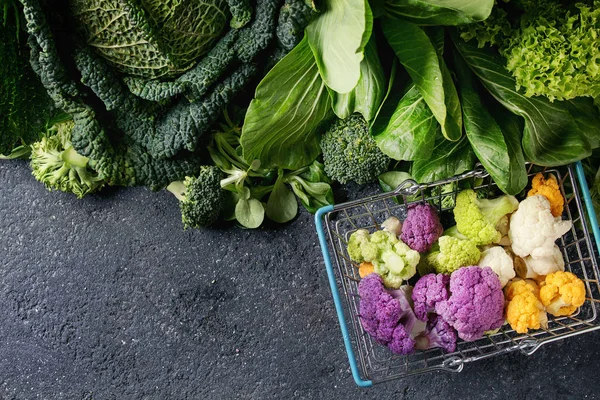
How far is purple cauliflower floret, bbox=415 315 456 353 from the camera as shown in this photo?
132 cm

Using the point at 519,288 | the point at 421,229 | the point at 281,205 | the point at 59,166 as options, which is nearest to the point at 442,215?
the point at 421,229

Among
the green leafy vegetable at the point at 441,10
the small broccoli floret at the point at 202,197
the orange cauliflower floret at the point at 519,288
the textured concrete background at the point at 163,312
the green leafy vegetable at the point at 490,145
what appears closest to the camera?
the green leafy vegetable at the point at 441,10

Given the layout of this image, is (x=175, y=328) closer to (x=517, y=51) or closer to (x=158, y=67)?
(x=158, y=67)

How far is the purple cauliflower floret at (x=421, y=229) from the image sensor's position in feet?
4.44

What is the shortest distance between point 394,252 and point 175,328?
2.02 feet

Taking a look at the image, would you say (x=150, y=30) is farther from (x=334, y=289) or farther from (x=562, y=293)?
(x=562, y=293)

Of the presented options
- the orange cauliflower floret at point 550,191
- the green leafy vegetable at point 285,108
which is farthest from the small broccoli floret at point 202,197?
the orange cauliflower floret at point 550,191

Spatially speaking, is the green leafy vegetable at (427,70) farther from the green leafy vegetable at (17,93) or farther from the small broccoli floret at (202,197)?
the green leafy vegetable at (17,93)

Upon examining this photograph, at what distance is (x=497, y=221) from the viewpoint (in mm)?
1354

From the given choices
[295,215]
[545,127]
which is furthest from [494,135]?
[295,215]

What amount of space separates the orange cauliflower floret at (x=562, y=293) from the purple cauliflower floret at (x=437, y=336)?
20 cm

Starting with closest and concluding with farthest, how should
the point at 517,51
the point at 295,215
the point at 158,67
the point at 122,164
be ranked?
the point at 517,51 → the point at 158,67 → the point at 122,164 → the point at 295,215

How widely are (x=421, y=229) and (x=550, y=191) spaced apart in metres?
0.28

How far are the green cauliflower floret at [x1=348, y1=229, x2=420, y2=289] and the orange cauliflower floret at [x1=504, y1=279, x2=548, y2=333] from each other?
203 mm
